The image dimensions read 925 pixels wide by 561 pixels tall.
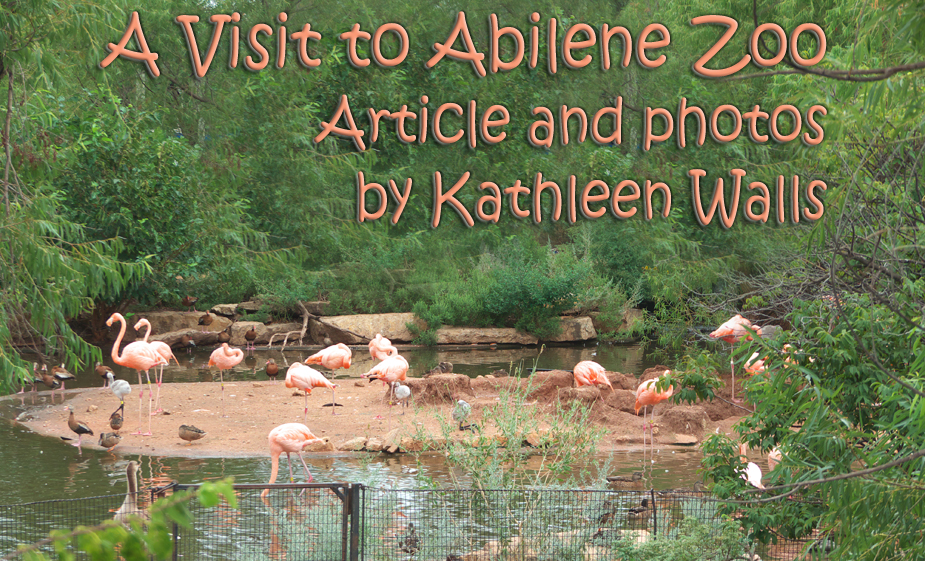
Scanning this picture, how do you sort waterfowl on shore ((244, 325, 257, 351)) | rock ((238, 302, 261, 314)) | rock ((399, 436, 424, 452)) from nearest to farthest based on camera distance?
rock ((399, 436, 424, 452)) → waterfowl on shore ((244, 325, 257, 351)) → rock ((238, 302, 261, 314))

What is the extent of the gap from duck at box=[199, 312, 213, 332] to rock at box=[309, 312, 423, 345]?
2161 mm

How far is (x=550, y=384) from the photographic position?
11.4m

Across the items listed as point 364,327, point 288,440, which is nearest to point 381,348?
point 288,440

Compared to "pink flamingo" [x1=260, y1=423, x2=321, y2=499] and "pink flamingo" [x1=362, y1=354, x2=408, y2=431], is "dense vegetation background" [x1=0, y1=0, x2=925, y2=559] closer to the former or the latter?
"pink flamingo" [x1=260, y1=423, x2=321, y2=499]

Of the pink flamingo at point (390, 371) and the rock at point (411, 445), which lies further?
the pink flamingo at point (390, 371)

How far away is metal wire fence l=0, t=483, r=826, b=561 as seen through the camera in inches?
199

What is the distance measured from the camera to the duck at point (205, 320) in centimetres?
1802

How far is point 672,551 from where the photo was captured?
4645 millimetres

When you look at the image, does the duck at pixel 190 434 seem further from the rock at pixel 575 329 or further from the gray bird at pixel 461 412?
the rock at pixel 575 329

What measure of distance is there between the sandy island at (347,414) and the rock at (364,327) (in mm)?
5912

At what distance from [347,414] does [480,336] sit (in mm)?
8481

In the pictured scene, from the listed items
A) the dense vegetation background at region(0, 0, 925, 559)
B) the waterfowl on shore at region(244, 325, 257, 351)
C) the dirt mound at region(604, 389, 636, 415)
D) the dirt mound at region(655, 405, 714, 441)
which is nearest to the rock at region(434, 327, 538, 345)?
the dense vegetation background at region(0, 0, 925, 559)

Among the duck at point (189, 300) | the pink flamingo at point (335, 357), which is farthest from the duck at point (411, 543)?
the duck at point (189, 300)

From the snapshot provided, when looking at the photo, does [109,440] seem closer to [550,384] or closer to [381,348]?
[381,348]
